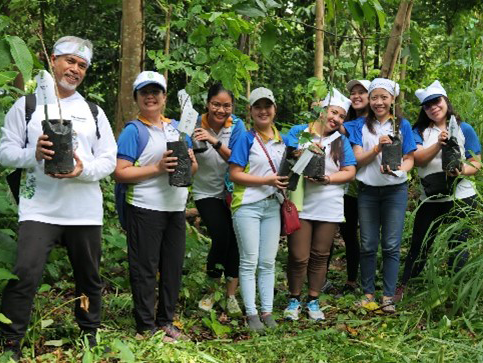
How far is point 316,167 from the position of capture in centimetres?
479

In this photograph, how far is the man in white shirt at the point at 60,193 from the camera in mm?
3443

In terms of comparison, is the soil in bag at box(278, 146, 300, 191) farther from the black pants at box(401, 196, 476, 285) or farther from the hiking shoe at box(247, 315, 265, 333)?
the black pants at box(401, 196, 476, 285)

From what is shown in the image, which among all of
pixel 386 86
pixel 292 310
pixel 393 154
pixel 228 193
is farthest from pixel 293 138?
pixel 292 310

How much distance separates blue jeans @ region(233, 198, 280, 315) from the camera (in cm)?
462

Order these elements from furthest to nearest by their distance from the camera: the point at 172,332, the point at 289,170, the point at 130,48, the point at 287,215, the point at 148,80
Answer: the point at 130,48
the point at 287,215
the point at 289,170
the point at 172,332
the point at 148,80

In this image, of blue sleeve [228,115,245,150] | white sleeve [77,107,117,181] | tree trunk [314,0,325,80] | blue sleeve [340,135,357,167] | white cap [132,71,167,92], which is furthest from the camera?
tree trunk [314,0,325,80]

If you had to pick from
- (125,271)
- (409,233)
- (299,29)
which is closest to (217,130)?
(125,271)

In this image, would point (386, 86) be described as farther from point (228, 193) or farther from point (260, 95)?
point (228, 193)

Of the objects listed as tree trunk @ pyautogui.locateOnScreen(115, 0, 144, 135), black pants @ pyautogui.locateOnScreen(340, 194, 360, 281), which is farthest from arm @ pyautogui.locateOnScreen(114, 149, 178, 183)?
black pants @ pyautogui.locateOnScreen(340, 194, 360, 281)

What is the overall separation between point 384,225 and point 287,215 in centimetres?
92

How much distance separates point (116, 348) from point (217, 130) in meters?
1.95

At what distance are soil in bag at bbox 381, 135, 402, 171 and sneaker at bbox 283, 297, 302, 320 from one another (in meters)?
1.24

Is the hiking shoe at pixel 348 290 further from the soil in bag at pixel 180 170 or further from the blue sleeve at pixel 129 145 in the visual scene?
the blue sleeve at pixel 129 145

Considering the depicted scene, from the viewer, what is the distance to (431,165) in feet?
17.3
